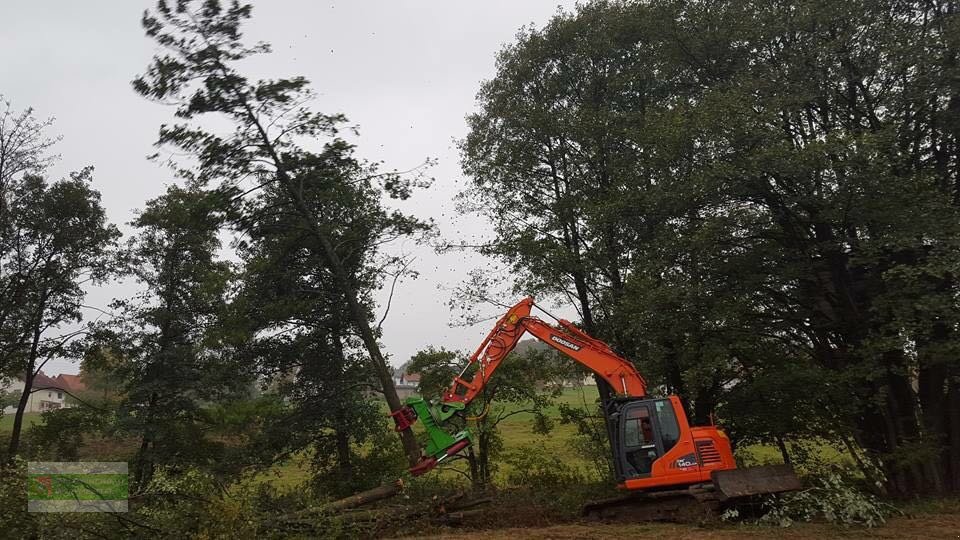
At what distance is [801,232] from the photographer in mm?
11859

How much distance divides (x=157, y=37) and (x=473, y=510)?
473 inches

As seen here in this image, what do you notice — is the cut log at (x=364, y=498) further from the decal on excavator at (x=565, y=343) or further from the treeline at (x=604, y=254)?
the decal on excavator at (x=565, y=343)

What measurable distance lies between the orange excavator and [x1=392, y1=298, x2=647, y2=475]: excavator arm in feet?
0.06

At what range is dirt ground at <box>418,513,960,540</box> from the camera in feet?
26.7

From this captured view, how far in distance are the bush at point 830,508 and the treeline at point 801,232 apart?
1.87m

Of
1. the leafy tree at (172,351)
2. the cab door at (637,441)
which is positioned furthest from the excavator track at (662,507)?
the leafy tree at (172,351)

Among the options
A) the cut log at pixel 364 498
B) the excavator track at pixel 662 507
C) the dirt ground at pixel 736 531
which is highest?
the cut log at pixel 364 498

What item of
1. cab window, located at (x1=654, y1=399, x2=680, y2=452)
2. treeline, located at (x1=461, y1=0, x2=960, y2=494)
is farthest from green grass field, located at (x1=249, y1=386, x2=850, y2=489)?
cab window, located at (x1=654, y1=399, x2=680, y2=452)

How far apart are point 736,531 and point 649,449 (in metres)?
1.75

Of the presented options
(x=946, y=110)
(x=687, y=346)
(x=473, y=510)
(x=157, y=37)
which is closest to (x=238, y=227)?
(x=157, y=37)

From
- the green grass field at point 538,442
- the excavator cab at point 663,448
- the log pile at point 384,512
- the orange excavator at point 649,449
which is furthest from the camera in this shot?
the green grass field at point 538,442

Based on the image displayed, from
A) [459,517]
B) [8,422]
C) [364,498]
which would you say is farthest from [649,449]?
[8,422]

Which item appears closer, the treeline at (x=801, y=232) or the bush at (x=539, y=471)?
the treeline at (x=801, y=232)

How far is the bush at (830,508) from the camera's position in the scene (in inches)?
346
